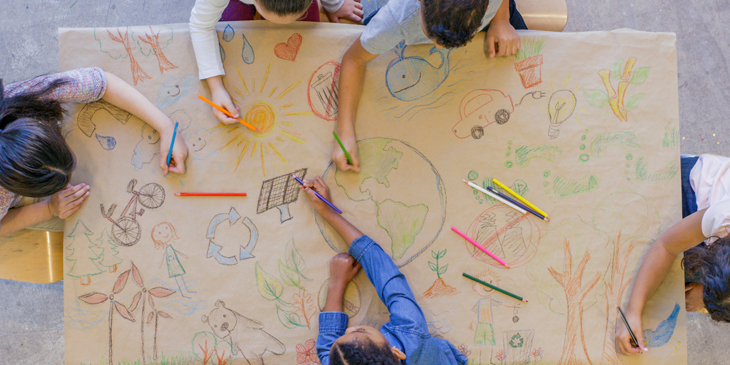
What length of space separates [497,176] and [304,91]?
51 cm

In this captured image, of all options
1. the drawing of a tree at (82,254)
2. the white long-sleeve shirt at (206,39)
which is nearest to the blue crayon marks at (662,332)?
the white long-sleeve shirt at (206,39)

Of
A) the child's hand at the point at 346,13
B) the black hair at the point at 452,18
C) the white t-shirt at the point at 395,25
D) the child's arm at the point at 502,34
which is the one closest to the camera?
the black hair at the point at 452,18

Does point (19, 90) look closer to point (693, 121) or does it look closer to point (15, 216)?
point (15, 216)

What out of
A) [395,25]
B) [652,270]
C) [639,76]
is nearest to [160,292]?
[395,25]

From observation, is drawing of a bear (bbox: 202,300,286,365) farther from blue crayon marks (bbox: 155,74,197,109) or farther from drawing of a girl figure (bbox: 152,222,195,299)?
blue crayon marks (bbox: 155,74,197,109)

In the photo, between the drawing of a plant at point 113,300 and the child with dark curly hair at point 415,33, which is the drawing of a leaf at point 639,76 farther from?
the drawing of a plant at point 113,300

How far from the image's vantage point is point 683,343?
0.94m

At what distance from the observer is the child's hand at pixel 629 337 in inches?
36.8

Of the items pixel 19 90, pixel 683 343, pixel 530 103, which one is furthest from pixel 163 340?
pixel 683 343

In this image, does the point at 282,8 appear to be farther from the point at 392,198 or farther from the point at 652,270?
the point at 652,270

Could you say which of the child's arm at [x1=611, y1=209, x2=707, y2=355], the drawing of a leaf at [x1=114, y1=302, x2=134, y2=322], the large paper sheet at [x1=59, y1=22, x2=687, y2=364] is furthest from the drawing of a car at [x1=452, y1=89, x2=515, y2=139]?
the drawing of a leaf at [x1=114, y1=302, x2=134, y2=322]

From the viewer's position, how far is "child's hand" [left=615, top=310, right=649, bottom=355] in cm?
94

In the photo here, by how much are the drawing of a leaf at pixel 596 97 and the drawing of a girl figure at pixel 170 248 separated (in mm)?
1034

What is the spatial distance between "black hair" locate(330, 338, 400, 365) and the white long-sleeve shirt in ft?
2.23
